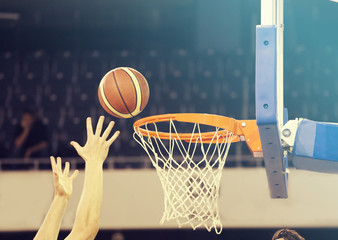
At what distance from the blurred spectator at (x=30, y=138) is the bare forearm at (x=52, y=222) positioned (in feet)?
13.4

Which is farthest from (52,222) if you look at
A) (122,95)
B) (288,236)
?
(288,236)

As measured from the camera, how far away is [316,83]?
6199 mm

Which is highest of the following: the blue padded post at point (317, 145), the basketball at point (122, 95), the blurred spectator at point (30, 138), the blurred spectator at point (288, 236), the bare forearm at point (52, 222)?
the basketball at point (122, 95)

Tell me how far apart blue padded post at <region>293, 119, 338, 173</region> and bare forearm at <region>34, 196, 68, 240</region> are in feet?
3.54

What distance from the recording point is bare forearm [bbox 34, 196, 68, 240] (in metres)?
1.93

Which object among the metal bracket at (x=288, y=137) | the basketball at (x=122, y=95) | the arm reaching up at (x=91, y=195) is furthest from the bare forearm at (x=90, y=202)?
the basketball at (x=122, y=95)

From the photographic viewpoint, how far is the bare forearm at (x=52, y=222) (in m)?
1.93

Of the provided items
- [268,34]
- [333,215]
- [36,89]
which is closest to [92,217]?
[268,34]

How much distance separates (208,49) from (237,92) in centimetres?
66

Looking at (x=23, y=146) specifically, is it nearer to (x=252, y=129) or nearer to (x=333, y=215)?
(x=333, y=215)

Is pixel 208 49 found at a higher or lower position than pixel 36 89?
higher

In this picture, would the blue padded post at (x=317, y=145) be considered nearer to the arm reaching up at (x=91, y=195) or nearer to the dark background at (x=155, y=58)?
the arm reaching up at (x=91, y=195)

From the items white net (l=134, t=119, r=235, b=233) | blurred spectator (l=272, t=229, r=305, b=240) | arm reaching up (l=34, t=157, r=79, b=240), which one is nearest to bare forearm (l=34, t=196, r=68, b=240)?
arm reaching up (l=34, t=157, r=79, b=240)

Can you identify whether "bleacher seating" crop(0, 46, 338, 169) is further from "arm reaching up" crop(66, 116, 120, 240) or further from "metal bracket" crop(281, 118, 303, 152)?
"arm reaching up" crop(66, 116, 120, 240)
